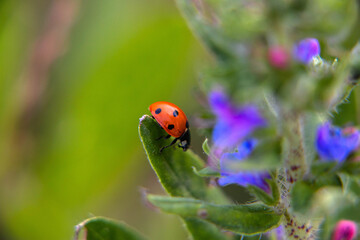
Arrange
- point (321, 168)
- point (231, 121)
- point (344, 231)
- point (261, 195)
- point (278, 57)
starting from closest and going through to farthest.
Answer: point (278, 57), point (231, 121), point (321, 168), point (261, 195), point (344, 231)

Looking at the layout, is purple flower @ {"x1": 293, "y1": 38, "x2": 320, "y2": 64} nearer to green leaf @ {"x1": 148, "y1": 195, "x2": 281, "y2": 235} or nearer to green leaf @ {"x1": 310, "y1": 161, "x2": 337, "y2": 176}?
green leaf @ {"x1": 310, "y1": 161, "x2": 337, "y2": 176}

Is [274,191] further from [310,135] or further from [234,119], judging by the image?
[234,119]

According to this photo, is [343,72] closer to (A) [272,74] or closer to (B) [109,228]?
(A) [272,74]

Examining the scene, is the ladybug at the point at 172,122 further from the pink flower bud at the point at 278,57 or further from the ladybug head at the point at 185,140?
the pink flower bud at the point at 278,57

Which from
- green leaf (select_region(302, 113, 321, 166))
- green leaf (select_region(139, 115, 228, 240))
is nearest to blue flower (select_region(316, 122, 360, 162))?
green leaf (select_region(302, 113, 321, 166))

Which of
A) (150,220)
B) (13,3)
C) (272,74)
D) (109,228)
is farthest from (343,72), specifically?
(13,3)

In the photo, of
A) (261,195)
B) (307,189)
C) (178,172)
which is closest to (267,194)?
(261,195)
